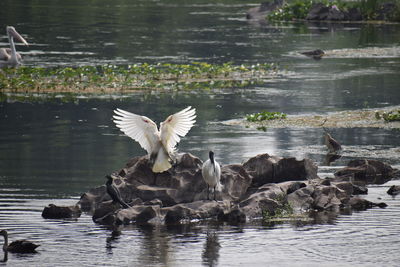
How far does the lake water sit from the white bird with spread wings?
1.65 metres

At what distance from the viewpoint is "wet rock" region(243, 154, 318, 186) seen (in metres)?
19.9

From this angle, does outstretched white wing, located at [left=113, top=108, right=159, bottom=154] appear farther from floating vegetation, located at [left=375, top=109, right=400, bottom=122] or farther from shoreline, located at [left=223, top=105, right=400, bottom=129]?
floating vegetation, located at [left=375, top=109, right=400, bottom=122]

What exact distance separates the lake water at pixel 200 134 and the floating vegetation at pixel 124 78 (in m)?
1.01

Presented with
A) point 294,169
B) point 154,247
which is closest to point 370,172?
point 294,169

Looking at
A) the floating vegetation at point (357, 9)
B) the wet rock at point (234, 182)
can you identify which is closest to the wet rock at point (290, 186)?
the wet rock at point (234, 182)

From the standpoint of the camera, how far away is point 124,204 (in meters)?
18.0

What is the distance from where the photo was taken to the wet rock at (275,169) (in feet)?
65.4

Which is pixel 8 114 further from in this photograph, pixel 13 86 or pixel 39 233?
pixel 39 233

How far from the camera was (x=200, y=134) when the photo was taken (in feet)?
87.0

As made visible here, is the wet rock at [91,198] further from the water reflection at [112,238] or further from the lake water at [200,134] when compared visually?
the water reflection at [112,238]

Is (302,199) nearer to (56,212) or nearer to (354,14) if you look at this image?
(56,212)

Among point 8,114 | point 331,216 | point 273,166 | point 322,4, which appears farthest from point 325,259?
point 322,4

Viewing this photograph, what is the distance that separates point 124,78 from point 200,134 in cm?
915

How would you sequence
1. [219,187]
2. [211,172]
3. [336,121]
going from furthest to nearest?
1. [336,121]
2. [219,187]
3. [211,172]
